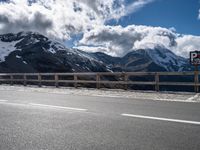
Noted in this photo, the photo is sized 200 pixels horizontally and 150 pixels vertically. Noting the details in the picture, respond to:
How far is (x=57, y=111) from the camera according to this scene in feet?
28.2

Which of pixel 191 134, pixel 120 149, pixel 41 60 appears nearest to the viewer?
pixel 120 149

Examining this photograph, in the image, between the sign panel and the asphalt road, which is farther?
the sign panel

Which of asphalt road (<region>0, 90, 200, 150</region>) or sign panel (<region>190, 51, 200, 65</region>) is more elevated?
sign panel (<region>190, 51, 200, 65</region>)

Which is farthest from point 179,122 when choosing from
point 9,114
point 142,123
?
point 9,114

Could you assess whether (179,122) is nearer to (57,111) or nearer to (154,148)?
(154,148)

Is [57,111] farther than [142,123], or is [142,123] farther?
[57,111]

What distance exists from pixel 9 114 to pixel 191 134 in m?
5.35

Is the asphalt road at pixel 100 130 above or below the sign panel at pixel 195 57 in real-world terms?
below

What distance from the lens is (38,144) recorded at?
4910 mm

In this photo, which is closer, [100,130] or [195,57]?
[100,130]

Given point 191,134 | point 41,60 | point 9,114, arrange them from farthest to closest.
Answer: point 41,60 → point 9,114 → point 191,134

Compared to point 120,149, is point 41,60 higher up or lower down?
higher up

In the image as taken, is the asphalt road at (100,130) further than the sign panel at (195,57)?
No

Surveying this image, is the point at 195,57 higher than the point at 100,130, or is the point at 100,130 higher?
the point at 195,57
